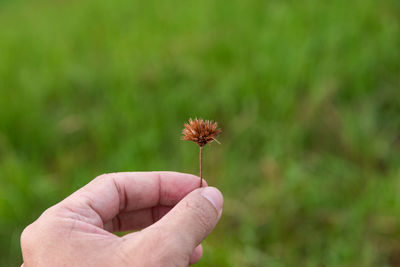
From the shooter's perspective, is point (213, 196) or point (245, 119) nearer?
point (213, 196)

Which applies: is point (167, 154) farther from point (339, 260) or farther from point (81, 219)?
point (81, 219)

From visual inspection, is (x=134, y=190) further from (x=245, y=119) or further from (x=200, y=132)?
(x=245, y=119)

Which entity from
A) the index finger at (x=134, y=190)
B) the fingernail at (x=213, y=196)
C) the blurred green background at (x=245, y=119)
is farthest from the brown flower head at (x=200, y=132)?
the blurred green background at (x=245, y=119)

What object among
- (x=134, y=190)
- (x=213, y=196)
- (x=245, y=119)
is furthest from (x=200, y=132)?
(x=245, y=119)

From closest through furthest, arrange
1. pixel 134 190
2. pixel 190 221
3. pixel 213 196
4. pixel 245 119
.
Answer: pixel 190 221, pixel 213 196, pixel 134 190, pixel 245 119

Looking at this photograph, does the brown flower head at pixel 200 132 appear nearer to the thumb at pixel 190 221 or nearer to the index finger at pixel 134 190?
the thumb at pixel 190 221

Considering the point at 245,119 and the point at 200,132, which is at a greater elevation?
the point at 200,132
